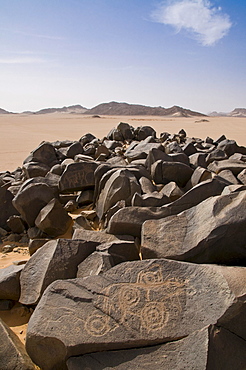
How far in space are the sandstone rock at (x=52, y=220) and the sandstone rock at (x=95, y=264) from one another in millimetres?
1376

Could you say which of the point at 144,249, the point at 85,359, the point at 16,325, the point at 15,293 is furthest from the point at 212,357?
the point at 15,293

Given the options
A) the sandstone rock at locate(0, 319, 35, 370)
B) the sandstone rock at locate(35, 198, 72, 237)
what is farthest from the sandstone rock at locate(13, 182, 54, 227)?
the sandstone rock at locate(0, 319, 35, 370)

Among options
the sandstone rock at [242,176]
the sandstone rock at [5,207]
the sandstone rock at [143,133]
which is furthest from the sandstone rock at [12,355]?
the sandstone rock at [143,133]

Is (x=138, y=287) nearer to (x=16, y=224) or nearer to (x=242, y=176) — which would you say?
(x=16, y=224)

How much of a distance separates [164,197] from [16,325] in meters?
1.93

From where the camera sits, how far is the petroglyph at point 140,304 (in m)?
1.83

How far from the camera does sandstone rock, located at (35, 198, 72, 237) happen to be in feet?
12.5

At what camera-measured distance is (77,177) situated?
4730 mm

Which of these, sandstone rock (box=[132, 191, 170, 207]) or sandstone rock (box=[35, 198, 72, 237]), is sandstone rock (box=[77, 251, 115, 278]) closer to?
sandstone rock (box=[132, 191, 170, 207])

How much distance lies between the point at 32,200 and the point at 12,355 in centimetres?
230

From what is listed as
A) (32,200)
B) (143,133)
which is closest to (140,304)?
(32,200)

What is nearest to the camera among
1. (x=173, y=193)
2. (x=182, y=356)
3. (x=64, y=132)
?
(x=182, y=356)

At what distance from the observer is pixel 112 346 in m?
1.76

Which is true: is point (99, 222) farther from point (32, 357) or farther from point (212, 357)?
point (212, 357)
